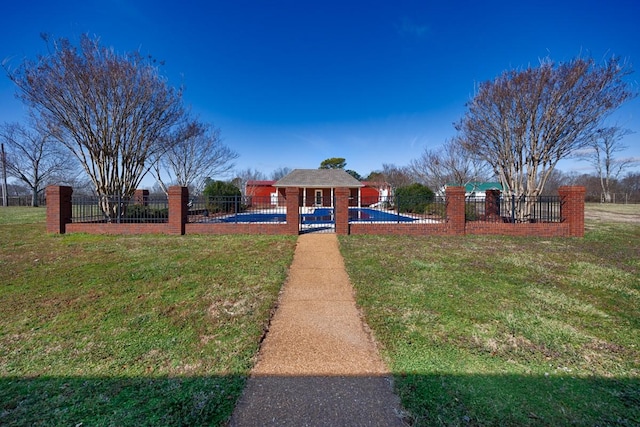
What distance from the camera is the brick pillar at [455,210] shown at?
9.70 meters

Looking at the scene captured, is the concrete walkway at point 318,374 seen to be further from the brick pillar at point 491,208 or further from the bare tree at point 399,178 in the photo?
the bare tree at point 399,178

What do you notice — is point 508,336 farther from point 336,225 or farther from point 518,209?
point 518,209

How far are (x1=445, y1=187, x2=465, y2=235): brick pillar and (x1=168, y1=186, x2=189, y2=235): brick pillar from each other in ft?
31.5

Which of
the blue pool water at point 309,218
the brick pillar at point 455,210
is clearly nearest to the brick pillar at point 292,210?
the blue pool water at point 309,218

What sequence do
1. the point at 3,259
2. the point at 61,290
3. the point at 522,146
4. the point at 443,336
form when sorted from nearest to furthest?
1. the point at 443,336
2. the point at 61,290
3. the point at 3,259
4. the point at 522,146

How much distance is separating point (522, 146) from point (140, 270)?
1415 cm

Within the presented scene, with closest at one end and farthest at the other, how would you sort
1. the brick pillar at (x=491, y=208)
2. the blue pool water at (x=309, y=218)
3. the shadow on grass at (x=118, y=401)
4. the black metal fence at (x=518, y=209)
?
the shadow on grass at (x=118, y=401)
the black metal fence at (x=518, y=209)
the brick pillar at (x=491, y=208)
the blue pool water at (x=309, y=218)

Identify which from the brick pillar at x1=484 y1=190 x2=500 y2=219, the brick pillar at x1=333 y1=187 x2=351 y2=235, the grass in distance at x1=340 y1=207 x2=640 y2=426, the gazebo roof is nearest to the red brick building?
the gazebo roof

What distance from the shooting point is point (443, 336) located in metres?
3.05

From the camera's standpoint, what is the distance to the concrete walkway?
77.3 inches

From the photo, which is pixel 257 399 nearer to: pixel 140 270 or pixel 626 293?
pixel 140 270

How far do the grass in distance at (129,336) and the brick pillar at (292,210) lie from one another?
3.54 m

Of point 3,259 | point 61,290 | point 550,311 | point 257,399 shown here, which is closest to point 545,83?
point 550,311

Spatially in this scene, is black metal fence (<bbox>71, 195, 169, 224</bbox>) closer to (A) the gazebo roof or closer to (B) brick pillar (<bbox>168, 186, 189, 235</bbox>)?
(B) brick pillar (<bbox>168, 186, 189, 235</bbox>)
